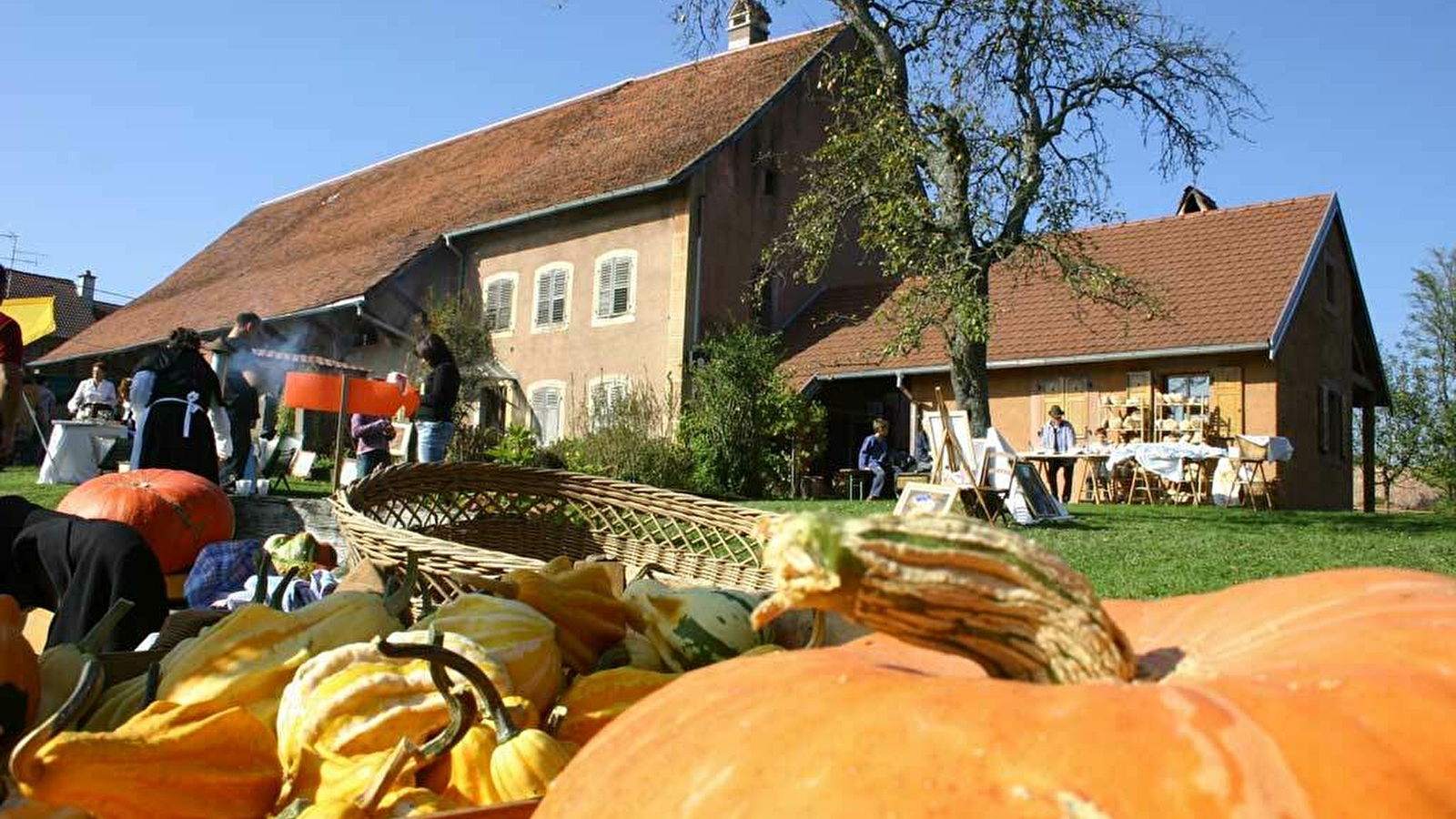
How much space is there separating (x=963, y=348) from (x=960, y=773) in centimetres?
1278

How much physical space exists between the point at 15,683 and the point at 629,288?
17.8m

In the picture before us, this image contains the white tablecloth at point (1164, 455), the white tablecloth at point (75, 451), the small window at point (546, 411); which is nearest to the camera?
the white tablecloth at point (75, 451)

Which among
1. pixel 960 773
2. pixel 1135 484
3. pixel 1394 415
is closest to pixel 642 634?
pixel 960 773

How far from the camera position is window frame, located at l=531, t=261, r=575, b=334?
65.8 ft

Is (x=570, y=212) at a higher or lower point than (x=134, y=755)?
higher

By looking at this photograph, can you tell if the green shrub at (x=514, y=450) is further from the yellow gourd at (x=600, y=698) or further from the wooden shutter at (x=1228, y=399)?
the yellow gourd at (x=600, y=698)

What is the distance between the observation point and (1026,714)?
79 centimetres

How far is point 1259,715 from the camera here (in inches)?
31.2

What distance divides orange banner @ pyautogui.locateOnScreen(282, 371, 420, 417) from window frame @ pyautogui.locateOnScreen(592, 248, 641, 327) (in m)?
7.45

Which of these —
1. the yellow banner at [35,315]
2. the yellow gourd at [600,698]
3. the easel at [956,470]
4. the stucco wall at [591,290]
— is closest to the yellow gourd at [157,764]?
the yellow gourd at [600,698]

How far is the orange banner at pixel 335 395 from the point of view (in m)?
11.7

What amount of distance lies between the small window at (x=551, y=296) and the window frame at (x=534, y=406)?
1112 millimetres

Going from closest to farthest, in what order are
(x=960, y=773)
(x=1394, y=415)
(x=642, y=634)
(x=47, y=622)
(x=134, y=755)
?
1. (x=960, y=773)
2. (x=134, y=755)
3. (x=642, y=634)
4. (x=47, y=622)
5. (x=1394, y=415)

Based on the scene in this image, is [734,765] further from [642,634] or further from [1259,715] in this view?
[642,634]
